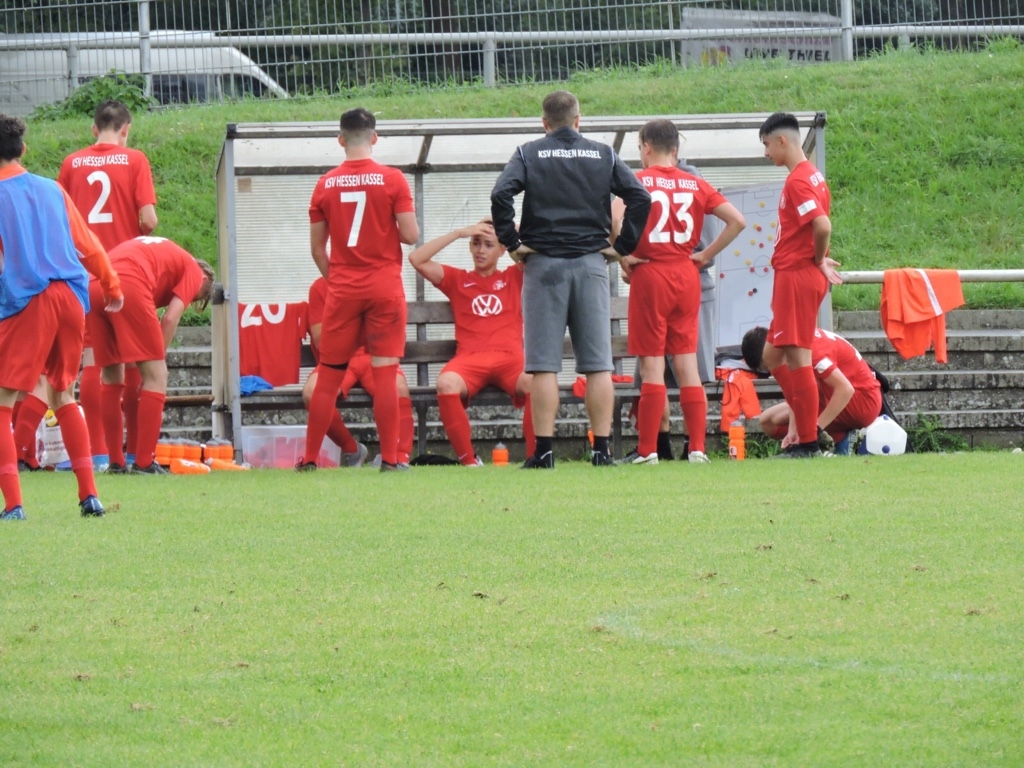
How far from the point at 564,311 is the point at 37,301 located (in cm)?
363

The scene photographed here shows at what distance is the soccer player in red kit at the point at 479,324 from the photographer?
12.0 metres

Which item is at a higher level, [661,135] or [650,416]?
[661,135]

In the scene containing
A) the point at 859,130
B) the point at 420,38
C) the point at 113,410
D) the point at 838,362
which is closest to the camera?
the point at 113,410

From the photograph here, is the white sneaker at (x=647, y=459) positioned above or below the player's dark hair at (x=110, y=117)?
below

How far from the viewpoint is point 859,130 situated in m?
18.7

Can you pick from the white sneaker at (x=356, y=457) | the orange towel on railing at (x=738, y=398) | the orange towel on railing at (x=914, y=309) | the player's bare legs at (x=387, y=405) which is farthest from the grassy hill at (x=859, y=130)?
the player's bare legs at (x=387, y=405)

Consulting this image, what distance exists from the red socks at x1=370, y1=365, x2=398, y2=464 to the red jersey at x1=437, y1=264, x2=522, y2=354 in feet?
4.99

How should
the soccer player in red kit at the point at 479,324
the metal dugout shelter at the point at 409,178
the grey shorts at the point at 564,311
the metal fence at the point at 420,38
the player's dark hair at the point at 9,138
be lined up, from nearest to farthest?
1. the player's dark hair at the point at 9,138
2. the grey shorts at the point at 564,311
3. the soccer player in red kit at the point at 479,324
4. the metal dugout shelter at the point at 409,178
5. the metal fence at the point at 420,38

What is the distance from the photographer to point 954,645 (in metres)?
4.46

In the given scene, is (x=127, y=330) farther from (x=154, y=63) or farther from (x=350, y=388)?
(x=154, y=63)

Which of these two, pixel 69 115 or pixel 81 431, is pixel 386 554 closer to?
pixel 81 431

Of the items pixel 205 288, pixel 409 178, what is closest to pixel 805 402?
pixel 205 288

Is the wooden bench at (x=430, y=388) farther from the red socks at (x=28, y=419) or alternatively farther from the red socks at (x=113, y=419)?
the red socks at (x=28, y=419)

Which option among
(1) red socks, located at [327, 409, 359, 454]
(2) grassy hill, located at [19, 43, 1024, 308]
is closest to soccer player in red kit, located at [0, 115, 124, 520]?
(1) red socks, located at [327, 409, 359, 454]
